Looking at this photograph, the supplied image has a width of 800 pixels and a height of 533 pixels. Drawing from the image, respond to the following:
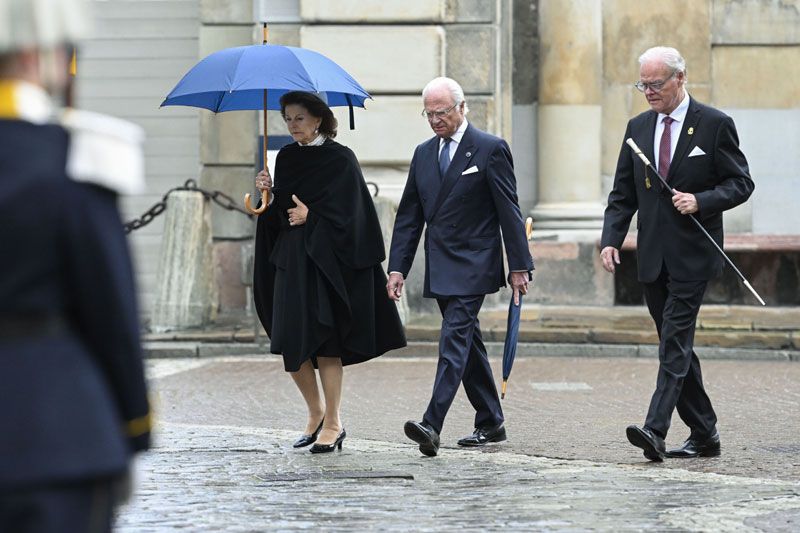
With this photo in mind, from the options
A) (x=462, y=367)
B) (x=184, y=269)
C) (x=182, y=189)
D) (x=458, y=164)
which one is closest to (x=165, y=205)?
(x=182, y=189)

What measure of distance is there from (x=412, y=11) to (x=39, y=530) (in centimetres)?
1272

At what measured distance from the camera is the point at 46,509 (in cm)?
268

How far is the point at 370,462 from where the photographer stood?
742cm

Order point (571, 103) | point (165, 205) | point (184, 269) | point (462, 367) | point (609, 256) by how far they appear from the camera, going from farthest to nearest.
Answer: point (571, 103) → point (165, 205) → point (184, 269) → point (462, 367) → point (609, 256)

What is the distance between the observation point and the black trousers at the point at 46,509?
2.68 m

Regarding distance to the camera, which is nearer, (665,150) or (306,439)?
(665,150)

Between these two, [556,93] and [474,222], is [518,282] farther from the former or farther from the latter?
[556,93]

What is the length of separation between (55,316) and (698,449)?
521 centimetres

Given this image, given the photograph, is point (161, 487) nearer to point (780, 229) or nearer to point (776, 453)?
point (776, 453)

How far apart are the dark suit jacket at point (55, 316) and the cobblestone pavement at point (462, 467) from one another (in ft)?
9.59

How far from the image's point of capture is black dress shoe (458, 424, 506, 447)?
8.09 meters

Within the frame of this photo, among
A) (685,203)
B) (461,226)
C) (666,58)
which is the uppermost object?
(666,58)

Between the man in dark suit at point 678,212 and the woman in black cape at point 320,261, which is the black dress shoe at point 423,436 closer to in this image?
the woman in black cape at point 320,261

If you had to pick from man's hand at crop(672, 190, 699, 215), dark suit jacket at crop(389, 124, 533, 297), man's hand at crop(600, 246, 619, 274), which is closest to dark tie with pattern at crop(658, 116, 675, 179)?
man's hand at crop(672, 190, 699, 215)
